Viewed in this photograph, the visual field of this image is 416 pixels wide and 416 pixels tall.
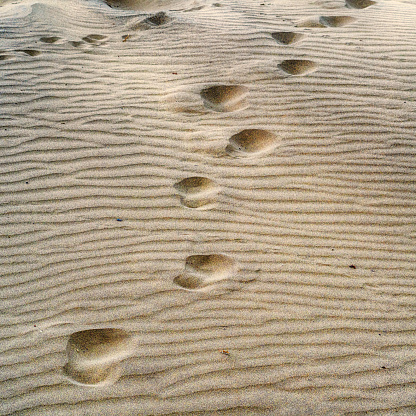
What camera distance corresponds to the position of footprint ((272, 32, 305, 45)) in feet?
15.1

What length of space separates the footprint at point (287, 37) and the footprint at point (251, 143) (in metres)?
1.67

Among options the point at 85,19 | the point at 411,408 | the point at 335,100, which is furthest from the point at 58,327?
the point at 85,19

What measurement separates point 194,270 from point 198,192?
0.70 metres

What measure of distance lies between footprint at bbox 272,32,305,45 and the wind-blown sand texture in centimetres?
2

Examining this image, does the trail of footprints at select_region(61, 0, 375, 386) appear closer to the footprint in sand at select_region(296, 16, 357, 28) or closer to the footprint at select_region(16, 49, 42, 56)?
the footprint in sand at select_region(296, 16, 357, 28)

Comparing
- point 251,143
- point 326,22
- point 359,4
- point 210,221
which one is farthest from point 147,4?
point 210,221

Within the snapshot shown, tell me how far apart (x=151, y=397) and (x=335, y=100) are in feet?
9.72

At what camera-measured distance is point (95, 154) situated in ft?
10.9

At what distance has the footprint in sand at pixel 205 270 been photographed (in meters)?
2.53

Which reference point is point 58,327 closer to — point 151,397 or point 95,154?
point 151,397

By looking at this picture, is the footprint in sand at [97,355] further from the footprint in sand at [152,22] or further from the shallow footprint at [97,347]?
the footprint in sand at [152,22]

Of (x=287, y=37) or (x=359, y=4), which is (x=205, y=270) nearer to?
(x=287, y=37)

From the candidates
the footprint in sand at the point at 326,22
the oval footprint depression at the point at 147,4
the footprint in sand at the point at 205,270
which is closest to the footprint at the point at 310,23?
the footprint in sand at the point at 326,22

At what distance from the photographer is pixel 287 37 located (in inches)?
183
